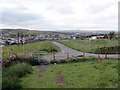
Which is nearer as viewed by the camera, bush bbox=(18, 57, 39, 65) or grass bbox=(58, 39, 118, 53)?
bush bbox=(18, 57, 39, 65)

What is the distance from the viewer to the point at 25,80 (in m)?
12.5

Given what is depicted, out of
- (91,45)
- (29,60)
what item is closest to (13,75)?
(29,60)

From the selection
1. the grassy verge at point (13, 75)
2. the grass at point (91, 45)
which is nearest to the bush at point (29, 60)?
the grassy verge at point (13, 75)

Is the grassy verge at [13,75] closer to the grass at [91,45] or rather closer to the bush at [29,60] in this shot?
the bush at [29,60]

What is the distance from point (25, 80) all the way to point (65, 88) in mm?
3913

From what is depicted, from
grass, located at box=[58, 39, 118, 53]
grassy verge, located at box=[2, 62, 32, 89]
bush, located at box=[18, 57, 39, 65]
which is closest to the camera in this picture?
grassy verge, located at box=[2, 62, 32, 89]

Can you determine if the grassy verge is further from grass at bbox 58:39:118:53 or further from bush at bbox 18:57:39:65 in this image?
grass at bbox 58:39:118:53

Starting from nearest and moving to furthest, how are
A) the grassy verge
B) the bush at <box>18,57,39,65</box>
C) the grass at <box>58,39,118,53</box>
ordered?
1. the grassy verge
2. the bush at <box>18,57,39,65</box>
3. the grass at <box>58,39,118,53</box>

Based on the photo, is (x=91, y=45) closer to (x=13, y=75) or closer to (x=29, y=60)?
(x=29, y=60)

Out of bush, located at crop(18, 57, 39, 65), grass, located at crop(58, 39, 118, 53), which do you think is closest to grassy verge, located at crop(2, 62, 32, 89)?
bush, located at crop(18, 57, 39, 65)

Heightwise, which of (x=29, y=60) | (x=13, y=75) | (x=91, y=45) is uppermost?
(x=91, y=45)

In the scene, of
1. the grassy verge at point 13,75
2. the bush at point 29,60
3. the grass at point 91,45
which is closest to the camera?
the grassy verge at point 13,75

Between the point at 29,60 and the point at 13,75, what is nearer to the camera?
the point at 13,75

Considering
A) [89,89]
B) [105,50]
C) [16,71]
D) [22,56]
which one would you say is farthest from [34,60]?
[105,50]
